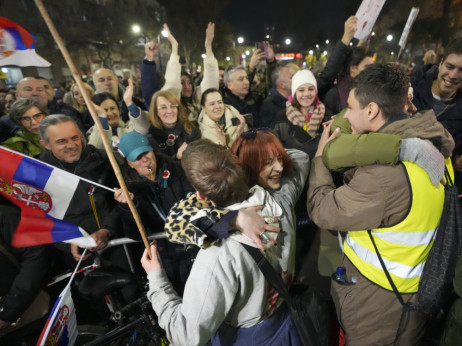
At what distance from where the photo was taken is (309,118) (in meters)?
3.61

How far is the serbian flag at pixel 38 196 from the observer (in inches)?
72.7

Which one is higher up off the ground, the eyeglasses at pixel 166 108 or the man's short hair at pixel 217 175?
the eyeglasses at pixel 166 108

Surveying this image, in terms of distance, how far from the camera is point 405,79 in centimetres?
170

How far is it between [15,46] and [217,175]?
2058 mm

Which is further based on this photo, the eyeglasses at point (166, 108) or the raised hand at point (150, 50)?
the raised hand at point (150, 50)

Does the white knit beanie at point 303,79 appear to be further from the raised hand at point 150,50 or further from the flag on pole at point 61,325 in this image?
the flag on pole at point 61,325

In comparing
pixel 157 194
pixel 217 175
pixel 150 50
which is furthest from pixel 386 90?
pixel 150 50

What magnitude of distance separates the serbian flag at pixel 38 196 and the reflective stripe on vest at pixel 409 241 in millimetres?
1994

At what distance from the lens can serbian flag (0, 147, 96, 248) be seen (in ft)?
6.06

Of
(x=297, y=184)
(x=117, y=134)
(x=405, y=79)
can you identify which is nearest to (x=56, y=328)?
(x=297, y=184)

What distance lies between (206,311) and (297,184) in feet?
3.87

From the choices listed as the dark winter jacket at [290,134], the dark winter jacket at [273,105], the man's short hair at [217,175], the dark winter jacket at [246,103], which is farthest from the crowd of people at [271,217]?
the dark winter jacket at [246,103]

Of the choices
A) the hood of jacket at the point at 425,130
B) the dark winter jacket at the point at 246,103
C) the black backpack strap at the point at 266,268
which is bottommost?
the black backpack strap at the point at 266,268

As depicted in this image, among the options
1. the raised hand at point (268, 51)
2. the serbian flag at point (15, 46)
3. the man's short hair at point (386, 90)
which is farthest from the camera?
the raised hand at point (268, 51)
